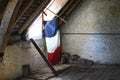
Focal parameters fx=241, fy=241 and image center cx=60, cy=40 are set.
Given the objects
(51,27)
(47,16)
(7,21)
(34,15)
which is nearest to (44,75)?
(34,15)

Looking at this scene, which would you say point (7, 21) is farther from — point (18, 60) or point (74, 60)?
point (74, 60)

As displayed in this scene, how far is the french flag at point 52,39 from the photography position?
785 centimetres

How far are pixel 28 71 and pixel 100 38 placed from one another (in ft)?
9.12

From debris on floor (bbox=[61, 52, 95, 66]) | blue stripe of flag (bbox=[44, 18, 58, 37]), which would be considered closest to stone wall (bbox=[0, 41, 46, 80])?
blue stripe of flag (bbox=[44, 18, 58, 37])

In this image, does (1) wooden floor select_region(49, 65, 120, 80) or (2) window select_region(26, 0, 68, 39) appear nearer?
(1) wooden floor select_region(49, 65, 120, 80)

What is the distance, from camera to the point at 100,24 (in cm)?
812

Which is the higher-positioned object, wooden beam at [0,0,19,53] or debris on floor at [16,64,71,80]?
wooden beam at [0,0,19,53]

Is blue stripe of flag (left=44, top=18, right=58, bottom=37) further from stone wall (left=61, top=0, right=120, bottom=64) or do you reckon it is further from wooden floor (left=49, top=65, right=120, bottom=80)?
wooden floor (left=49, top=65, right=120, bottom=80)

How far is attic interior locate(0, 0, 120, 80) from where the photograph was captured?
21.0 feet

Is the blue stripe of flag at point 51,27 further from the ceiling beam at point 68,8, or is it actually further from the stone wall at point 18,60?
the stone wall at point 18,60

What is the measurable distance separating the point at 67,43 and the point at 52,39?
0.82 metres

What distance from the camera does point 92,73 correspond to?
22.1 feet

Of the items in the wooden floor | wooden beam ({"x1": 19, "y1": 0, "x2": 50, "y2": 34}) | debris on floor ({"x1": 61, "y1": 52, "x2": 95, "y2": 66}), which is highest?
wooden beam ({"x1": 19, "y1": 0, "x2": 50, "y2": 34})

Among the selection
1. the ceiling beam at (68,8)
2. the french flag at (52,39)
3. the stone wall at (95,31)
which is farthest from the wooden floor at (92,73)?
the ceiling beam at (68,8)
